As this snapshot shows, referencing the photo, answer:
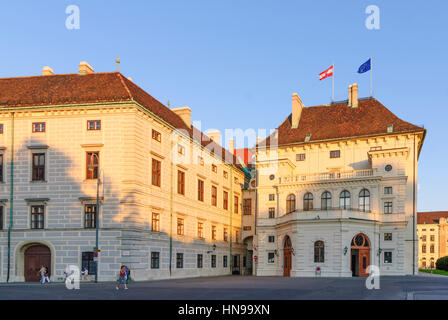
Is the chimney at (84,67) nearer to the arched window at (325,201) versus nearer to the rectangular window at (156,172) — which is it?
the rectangular window at (156,172)

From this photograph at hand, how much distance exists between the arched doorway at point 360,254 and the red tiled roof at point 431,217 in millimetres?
110522

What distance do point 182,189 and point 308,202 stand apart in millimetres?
15290

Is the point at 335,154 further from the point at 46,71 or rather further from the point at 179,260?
the point at 46,71

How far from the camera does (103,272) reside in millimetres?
36656

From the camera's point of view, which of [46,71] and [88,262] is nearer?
[88,262]

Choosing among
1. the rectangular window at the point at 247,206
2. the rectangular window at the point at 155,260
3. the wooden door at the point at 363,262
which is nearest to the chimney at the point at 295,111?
the rectangular window at the point at 247,206

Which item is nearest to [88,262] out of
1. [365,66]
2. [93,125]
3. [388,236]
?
[93,125]

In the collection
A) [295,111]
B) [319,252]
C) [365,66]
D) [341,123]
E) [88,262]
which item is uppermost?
[365,66]

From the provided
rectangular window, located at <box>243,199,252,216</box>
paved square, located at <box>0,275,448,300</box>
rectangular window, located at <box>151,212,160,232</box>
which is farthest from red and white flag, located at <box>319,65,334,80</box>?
paved square, located at <box>0,275,448,300</box>

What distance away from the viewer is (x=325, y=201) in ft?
174

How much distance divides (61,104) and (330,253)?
28.8 meters

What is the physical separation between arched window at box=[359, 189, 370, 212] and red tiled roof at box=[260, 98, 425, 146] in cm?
698
